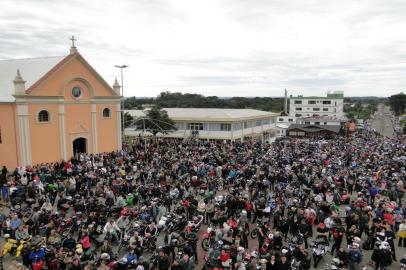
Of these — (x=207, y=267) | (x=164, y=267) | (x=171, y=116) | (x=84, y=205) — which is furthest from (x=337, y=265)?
(x=171, y=116)

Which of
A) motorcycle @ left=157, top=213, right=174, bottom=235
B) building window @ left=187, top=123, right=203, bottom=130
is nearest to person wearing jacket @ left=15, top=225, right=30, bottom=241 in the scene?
motorcycle @ left=157, top=213, right=174, bottom=235

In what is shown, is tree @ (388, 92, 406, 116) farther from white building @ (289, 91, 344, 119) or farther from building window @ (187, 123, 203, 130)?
building window @ (187, 123, 203, 130)

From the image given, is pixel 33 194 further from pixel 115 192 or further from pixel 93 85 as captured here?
pixel 93 85

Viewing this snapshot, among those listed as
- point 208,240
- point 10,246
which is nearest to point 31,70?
point 10,246

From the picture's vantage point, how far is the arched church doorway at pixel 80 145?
30.8 metres

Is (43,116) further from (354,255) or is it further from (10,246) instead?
(354,255)

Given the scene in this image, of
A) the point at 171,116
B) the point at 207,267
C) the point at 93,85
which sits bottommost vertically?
the point at 207,267

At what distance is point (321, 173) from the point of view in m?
23.2

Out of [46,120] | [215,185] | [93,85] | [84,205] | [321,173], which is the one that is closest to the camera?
[84,205]

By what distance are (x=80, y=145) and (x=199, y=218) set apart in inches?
809

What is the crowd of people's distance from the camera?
1116 centimetres

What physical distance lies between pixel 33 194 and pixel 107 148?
52.3ft

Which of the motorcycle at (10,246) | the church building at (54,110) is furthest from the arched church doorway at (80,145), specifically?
the motorcycle at (10,246)

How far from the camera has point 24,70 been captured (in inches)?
1158
